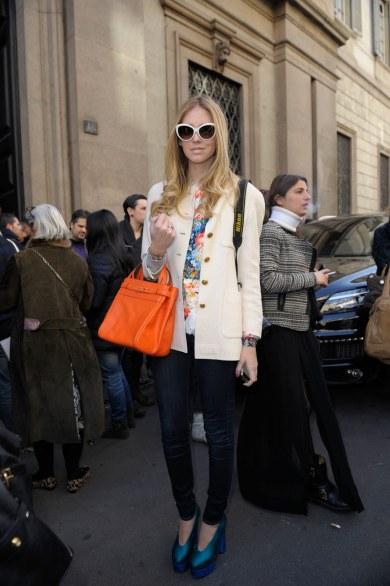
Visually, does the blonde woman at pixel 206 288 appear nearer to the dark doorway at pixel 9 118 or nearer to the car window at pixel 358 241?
the car window at pixel 358 241

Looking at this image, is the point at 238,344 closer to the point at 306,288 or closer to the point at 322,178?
the point at 306,288

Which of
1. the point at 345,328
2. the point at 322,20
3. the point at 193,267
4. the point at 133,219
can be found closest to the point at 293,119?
the point at 322,20

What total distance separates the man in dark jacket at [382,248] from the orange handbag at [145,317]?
9.73ft

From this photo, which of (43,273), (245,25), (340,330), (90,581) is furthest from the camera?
(245,25)

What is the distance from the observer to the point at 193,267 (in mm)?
A: 2156

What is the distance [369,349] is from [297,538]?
4.97ft

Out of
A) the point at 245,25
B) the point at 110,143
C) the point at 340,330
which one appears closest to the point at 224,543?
the point at 340,330

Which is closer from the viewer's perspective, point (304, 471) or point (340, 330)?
point (304, 471)

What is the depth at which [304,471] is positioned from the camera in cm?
270

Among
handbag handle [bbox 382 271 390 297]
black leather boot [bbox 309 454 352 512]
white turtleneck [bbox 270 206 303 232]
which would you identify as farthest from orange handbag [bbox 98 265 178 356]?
handbag handle [bbox 382 271 390 297]

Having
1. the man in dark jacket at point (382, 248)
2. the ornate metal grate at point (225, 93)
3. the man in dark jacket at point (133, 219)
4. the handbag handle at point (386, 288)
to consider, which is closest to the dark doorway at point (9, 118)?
the man in dark jacket at point (133, 219)

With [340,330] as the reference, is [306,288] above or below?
above

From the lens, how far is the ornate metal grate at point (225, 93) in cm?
956

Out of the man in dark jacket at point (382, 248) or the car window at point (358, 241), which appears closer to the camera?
the man in dark jacket at point (382, 248)
